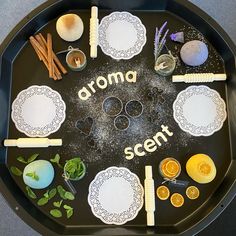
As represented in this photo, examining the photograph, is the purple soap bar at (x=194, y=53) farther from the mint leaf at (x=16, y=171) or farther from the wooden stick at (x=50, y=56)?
the mint leaf at (x=16, y=171)

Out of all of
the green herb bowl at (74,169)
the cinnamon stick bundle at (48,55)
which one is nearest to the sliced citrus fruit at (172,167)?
the green herb bowl at (74,169)

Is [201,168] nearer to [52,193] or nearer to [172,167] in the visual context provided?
[172,167]

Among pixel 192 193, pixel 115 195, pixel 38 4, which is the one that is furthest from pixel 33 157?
pixel 38 4

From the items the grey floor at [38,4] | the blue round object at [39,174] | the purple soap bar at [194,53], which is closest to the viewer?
the blue round object at [39,174]

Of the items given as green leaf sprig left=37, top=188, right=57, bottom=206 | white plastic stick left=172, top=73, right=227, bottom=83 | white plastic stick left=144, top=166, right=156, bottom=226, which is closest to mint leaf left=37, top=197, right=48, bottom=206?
green leaf sprig left=37, top=188, right=57, bottom=206

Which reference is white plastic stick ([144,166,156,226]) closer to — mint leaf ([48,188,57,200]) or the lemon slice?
the lemon slice

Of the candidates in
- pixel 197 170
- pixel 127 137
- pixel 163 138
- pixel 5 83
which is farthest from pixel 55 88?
pixel 197 170

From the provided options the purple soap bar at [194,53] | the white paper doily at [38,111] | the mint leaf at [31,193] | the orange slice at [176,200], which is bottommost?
the mint leaf at [31,193]
